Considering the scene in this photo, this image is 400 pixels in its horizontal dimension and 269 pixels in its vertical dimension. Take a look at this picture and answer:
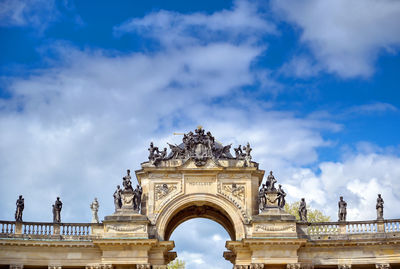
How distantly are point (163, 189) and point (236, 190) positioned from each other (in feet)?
17.6

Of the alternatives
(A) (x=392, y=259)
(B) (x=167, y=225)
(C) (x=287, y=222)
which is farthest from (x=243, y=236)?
(A) (x=392, y=259)

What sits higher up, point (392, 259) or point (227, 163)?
point (227, 163)

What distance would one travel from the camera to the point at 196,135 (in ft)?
149

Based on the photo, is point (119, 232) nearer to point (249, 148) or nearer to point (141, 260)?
point (141, 260)

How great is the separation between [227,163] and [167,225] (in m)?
6.63

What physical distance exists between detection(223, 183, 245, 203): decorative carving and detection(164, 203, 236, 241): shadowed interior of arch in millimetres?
2156

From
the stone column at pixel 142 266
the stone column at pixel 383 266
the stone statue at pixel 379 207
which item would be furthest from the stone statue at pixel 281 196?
the stone column at pixel 142 266

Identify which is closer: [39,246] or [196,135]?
[39,246]

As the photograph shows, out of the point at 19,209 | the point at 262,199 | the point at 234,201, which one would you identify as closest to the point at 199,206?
the point at 234,201

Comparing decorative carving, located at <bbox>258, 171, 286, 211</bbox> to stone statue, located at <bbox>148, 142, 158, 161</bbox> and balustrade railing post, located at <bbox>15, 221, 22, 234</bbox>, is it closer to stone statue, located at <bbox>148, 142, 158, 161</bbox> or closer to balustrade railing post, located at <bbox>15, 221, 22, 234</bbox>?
stone statue, located at <bbox>148, 142, 158, 161</bbox>

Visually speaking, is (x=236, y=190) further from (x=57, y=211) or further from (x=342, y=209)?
(x=57, y=211)

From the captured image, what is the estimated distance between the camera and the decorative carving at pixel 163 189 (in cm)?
4397

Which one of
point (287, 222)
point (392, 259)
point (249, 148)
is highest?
point (249, 148)

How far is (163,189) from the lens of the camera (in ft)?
145
